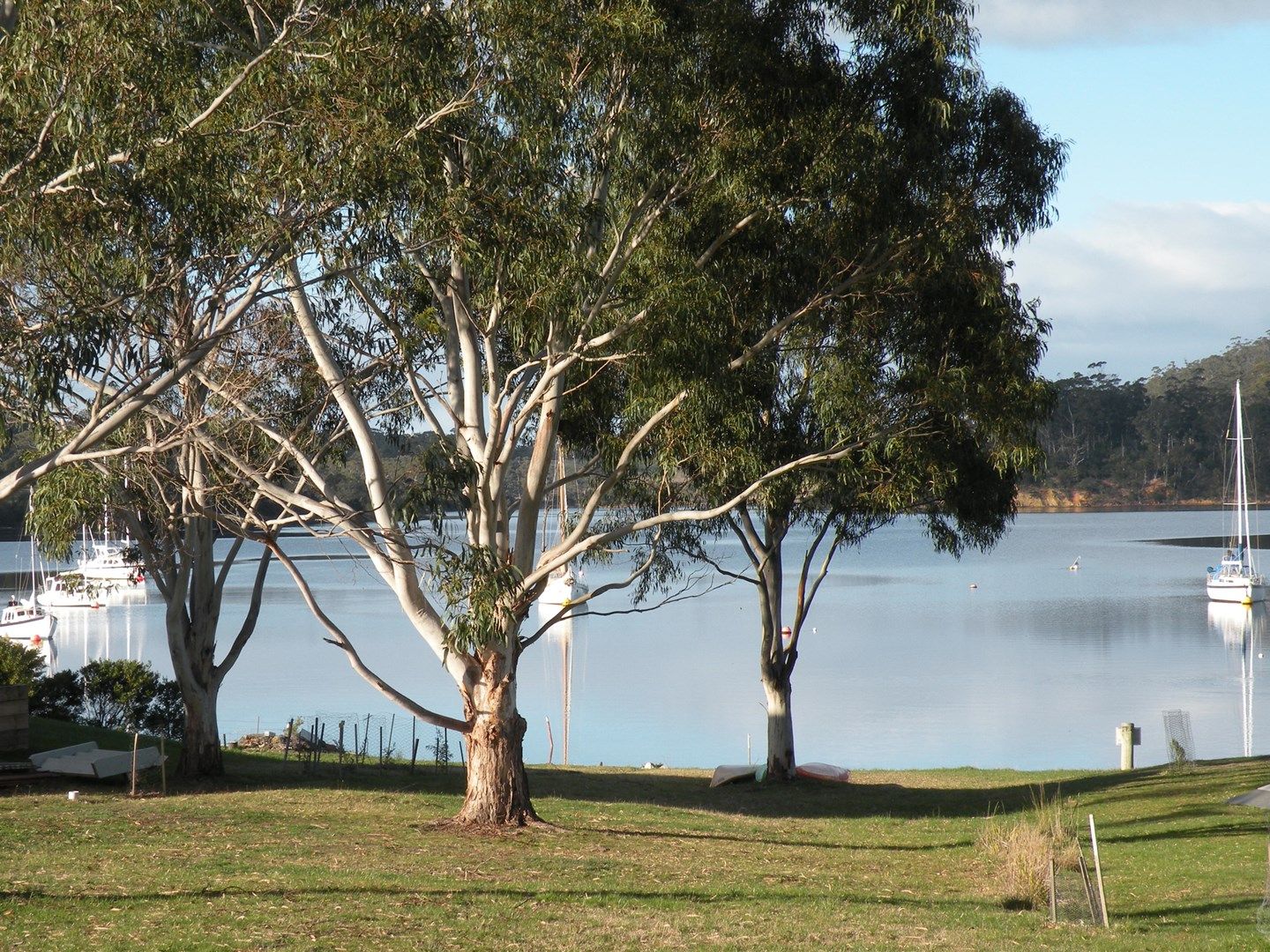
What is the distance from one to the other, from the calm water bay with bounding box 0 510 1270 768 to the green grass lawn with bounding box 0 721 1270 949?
95.8 inches

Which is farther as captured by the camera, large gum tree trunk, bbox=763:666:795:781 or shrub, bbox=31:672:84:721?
shrub, bbox=31:672:84:721

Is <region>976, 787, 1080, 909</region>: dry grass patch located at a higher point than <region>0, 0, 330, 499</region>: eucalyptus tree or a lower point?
lower

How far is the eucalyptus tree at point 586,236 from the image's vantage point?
979 cm

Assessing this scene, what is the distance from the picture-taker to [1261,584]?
4434 centimetres

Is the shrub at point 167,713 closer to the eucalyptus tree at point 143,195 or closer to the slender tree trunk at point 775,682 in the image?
the slender tree trunk at point 775,682

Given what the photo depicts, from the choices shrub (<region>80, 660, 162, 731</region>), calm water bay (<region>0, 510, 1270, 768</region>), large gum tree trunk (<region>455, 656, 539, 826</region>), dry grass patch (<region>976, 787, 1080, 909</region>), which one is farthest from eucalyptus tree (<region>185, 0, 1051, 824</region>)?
shrub (<region>80, 660, 162, 731</region>)

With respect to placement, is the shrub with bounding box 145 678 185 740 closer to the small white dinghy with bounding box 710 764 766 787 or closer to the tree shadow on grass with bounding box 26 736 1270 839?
the tree shadow on grass with bounding box 26 736 1270 839

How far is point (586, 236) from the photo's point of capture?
1097 centimetres

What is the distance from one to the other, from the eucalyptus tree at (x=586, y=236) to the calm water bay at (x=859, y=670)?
135 centimetres

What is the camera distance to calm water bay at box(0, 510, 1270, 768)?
22.4 metres

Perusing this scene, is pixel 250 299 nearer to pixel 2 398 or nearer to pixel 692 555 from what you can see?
pixel 2 398

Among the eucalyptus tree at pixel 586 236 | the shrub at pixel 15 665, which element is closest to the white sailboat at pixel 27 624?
the shrub at pixel 15 665

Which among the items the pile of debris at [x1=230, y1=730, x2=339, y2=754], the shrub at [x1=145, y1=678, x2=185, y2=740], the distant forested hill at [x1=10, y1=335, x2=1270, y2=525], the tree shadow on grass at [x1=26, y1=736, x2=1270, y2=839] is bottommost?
the tree shadow on grass at [x1=26, y1=736, x2=1270, y2=839]

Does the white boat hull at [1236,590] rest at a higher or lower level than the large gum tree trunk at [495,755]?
higher
